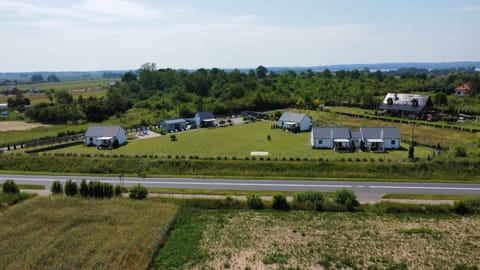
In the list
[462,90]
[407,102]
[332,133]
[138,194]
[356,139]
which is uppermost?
[462,90]

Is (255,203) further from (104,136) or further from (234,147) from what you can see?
(104,136)

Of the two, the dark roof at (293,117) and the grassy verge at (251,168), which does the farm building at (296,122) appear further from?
the grassy verge at (251,168)

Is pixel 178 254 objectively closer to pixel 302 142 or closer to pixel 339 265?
pixel 339 265

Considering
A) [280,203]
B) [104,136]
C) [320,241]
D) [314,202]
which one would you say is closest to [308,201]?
[314,202]

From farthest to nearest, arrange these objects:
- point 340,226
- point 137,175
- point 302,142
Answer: point 302,142 < point 137,175 < point 340,226

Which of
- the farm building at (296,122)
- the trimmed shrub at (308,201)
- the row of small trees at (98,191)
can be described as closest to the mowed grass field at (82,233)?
the row of small trees at (98,191)

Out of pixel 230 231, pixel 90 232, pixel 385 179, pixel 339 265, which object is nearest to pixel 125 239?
pixel 90 232

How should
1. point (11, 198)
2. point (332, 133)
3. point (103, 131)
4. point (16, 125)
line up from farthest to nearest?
point (16, 125)
point (103, 131)
point (332, 133)
point (11, 198)
